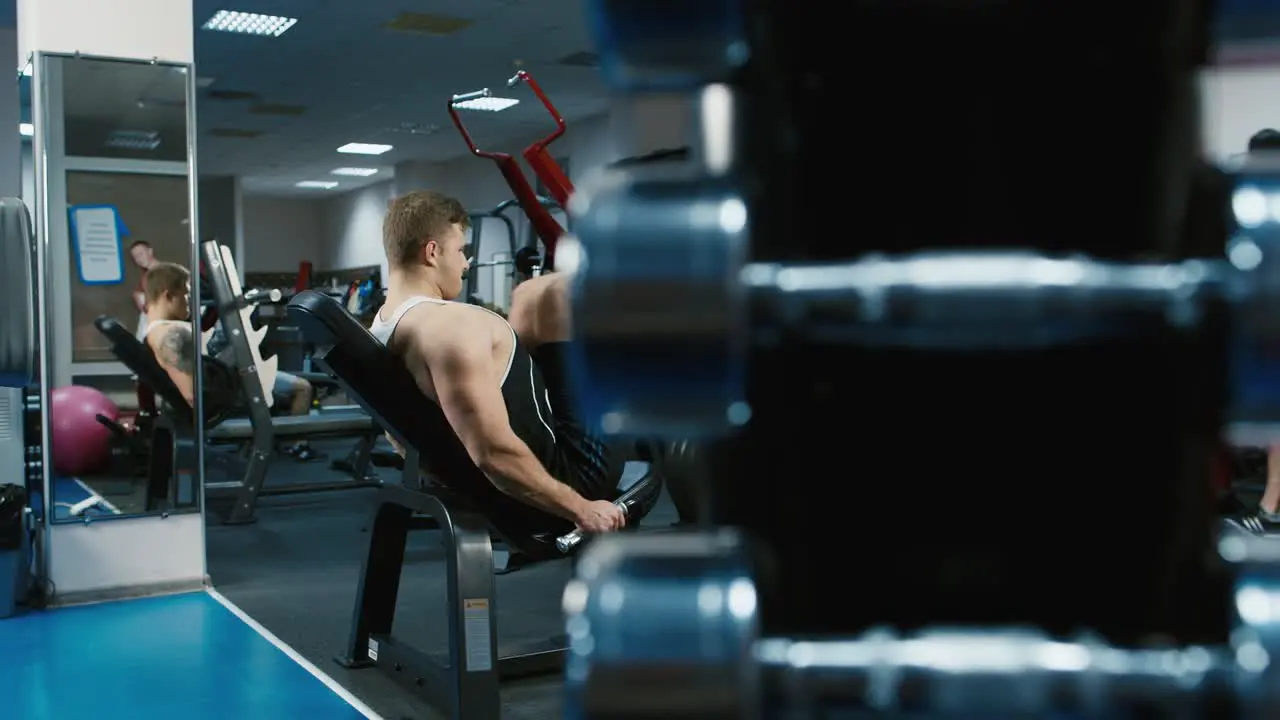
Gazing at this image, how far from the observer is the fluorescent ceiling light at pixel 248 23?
8.53 meters

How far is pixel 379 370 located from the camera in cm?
261

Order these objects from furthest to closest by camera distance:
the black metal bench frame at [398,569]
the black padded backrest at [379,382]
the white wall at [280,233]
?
the white wall at [280,233]
the black padded backrest at [379,382]
the black metal bench frame at [398,569]

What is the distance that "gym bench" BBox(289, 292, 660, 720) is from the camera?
93.4 inches

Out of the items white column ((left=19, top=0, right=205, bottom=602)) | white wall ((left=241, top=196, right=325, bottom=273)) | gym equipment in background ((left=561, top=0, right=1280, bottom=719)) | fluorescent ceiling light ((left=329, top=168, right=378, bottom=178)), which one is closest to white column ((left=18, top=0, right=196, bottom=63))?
white column ((left=19, top=0, right=205, bottom=602))

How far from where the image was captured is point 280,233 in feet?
65.2

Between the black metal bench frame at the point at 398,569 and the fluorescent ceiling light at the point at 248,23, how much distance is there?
6611mm

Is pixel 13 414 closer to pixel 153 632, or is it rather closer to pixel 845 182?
pixel 153 632

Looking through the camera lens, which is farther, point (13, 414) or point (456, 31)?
point (456, 31)

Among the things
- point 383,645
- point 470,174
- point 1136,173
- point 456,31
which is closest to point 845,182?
point 1136,173

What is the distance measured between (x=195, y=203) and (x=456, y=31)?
17.5ft

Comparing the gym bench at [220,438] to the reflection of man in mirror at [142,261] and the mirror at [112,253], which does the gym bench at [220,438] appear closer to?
the mirror at [112,253]

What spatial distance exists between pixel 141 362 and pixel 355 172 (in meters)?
12.8

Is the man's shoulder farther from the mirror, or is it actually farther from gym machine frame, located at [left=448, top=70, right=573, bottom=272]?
the mirror

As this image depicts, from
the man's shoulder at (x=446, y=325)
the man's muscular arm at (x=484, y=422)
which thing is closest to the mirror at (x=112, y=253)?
the man's shoulder at (x=446, y=325)
